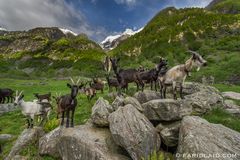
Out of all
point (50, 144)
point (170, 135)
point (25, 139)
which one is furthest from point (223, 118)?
point (25, 139)

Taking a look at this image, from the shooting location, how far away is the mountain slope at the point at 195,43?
7044 cm

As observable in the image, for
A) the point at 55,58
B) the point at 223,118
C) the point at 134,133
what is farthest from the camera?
the point at 55,58

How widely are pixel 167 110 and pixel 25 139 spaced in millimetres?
9729

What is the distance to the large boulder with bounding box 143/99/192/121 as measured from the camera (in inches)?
623

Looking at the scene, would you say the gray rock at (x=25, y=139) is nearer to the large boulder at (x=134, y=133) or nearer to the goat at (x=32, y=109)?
the goat at (x=32, y=109)

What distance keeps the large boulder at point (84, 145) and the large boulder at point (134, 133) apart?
2.56 ft

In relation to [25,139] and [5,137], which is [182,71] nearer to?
[25,139]

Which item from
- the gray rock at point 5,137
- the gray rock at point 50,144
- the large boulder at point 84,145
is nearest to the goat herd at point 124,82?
the gray rock at point 50,144

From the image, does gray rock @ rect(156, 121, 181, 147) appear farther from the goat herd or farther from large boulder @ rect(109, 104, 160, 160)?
the goat herd

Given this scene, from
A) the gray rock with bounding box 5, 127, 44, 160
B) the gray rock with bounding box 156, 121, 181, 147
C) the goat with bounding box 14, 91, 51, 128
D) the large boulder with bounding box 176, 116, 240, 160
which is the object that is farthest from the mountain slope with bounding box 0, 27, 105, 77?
the large boulder with bounding box 176, 116, 240, 160

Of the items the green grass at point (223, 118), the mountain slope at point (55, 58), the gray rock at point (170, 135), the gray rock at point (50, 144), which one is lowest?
the gray rock at point (50, 144)

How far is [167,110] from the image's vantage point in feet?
51.9

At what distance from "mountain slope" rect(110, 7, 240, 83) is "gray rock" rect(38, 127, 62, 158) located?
46.2m

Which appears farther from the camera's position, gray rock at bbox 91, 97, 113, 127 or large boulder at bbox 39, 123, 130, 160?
gray rock at bbox 91, 97, 113, 127
